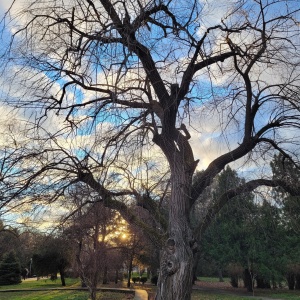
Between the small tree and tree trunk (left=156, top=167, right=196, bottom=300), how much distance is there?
130 ft

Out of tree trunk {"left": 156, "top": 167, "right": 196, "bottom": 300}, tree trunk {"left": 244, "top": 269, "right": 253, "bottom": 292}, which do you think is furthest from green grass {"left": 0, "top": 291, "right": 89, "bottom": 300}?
tree trunk {"left": 156, "top": 167, "right": 196, "bottom": 300}

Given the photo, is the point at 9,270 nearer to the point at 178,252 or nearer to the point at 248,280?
the point at 248,280

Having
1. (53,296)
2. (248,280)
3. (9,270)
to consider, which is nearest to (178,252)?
(53,296)

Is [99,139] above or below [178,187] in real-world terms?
above

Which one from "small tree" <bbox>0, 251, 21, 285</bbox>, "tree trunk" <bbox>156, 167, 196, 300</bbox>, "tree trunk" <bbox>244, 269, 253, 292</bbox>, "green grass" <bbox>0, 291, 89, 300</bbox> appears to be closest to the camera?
"tree trunk" <bbox>156, 167, 196, 300</bbox>

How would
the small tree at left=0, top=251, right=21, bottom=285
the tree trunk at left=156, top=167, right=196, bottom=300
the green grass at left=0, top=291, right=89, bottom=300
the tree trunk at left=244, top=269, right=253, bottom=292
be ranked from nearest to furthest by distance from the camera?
the tree trunk at left=156, top=167, right=196, bottom=300 < the green grass at left=0, top=291, right=89, bottom=300 < the tree trunk at left=244, top=269, right=253, bottom=292 < the small tree at left=0, top=251, right=21, bottom=285

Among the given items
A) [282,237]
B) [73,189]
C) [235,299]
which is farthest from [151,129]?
[282,237]

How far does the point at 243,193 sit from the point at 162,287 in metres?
2.32

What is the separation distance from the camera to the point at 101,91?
4.99 meters

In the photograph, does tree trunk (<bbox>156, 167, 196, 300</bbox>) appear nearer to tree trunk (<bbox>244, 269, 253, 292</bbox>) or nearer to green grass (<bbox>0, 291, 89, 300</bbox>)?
green grass (<bbox>0, 291, 89, 300</bbox>)

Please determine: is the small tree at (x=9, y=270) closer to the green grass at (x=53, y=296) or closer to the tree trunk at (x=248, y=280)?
the green grass at (x=53, y=296)

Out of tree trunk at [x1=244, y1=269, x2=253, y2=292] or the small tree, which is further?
the small tree

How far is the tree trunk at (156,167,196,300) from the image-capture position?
5801 mm

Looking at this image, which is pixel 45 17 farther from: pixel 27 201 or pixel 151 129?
pixel 27 201
